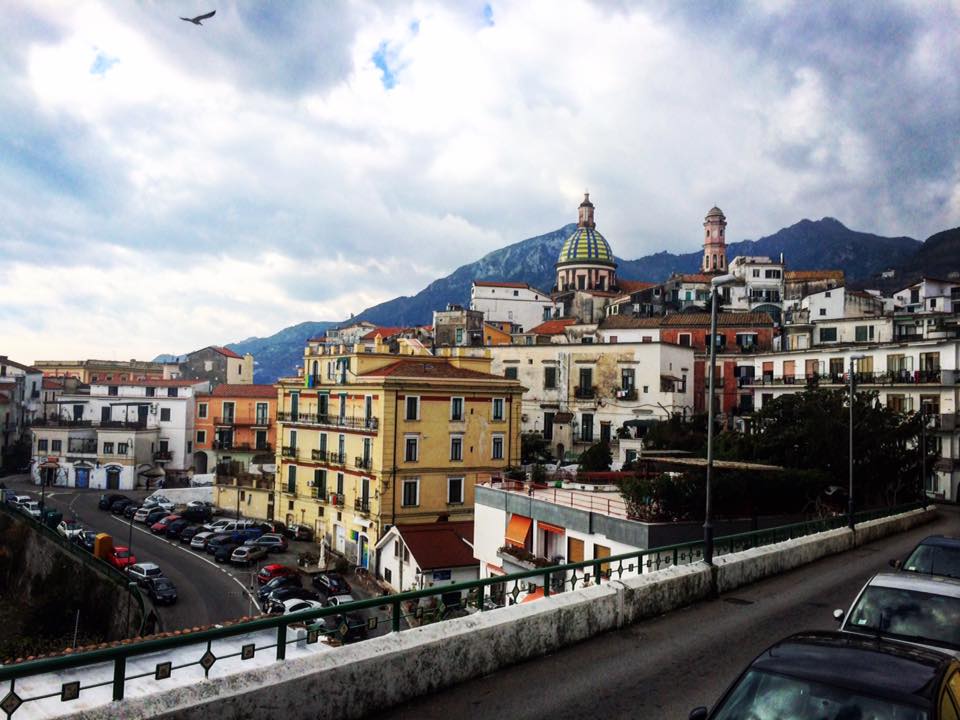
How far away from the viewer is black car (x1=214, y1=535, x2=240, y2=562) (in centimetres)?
4141

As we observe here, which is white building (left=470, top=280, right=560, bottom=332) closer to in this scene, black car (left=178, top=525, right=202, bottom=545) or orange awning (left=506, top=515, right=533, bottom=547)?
black car (left=178, top=525, right=202, bottom=545)

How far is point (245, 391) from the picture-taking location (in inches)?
2621

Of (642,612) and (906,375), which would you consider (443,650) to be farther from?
(906,375)

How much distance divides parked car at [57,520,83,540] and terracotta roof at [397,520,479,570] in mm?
20201

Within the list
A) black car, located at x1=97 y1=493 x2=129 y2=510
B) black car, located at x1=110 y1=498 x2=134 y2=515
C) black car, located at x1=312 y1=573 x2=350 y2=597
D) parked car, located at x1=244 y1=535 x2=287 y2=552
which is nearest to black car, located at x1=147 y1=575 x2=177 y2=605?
black car, located at x1=312 y1=573 x2=350 y2=597

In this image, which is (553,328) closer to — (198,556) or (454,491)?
(454,491)

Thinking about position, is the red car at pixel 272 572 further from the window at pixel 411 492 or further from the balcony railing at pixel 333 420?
the balcony railing at pixel 333 420

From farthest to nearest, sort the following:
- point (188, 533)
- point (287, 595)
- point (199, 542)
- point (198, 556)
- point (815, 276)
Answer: point (815, 276), point (188, 533), point (199, 542), point (198, 556), point (287, 595)

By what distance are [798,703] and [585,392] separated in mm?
57260

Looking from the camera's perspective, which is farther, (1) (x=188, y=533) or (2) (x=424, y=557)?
(1) (x=188, y=533)

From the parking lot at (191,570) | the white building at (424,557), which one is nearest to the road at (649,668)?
the parking lot at (191,570)

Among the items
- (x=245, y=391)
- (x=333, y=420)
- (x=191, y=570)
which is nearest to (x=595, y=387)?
(x=333, y=420)

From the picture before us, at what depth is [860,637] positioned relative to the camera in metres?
6.60

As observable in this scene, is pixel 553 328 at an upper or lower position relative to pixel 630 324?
upper
